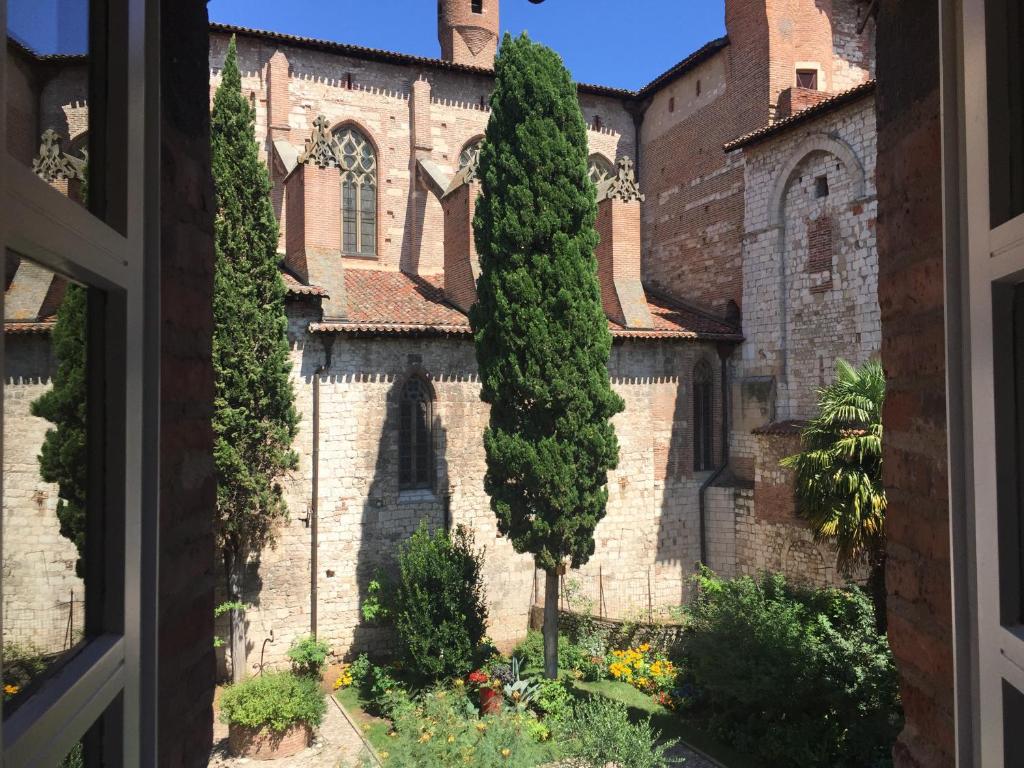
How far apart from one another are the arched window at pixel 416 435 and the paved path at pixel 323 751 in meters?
4.36

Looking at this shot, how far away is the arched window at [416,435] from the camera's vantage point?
14008 millimetres

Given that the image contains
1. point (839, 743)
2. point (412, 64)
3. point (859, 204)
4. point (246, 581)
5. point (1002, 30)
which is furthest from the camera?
point (412, 64)

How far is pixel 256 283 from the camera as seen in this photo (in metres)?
11.8

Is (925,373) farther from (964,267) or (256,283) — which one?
(256,283)

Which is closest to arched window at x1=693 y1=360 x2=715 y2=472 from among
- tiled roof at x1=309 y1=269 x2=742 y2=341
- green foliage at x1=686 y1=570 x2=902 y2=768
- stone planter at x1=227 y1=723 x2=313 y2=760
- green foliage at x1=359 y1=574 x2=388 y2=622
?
tiled roof at x1=309 y1=269 x2=742 y2=341

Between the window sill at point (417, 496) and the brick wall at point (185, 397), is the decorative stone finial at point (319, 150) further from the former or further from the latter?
the brick wall at point (185, 397)

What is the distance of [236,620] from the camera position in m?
12.3

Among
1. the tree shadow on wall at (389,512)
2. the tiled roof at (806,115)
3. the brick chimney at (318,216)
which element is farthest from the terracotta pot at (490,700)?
the tiled roof at (806,115)

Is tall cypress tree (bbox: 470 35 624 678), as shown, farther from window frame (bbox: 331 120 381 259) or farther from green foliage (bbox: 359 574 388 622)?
window frame (bbox: 331 120 381 259)

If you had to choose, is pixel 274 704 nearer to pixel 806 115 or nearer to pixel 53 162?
pixel 53 162

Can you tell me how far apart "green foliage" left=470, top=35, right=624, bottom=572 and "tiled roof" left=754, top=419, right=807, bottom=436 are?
351 cm

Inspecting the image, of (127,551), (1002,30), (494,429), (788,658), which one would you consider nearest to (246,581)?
(494,429)

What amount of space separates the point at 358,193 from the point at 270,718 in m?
11.6

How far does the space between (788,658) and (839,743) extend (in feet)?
3.59
